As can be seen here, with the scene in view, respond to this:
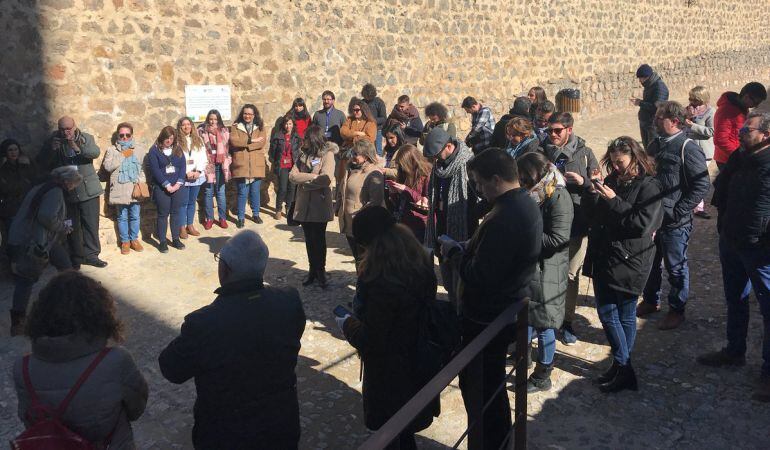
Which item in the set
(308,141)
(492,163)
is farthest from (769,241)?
(308,141)

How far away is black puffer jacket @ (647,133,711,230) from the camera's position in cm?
475

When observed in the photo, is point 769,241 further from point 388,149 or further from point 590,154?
point 388,149

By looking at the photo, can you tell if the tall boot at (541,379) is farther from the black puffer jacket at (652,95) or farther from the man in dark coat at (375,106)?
the man in dark coat at (375,106)

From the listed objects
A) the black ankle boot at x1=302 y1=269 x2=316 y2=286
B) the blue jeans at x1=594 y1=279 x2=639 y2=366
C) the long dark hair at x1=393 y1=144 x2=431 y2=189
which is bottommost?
the black ankle boot at x1=302 y1=269 x2=316 y2=286

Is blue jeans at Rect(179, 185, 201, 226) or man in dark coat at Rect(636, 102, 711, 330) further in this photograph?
blue jeans at Rect(179, 185, 201, 226)

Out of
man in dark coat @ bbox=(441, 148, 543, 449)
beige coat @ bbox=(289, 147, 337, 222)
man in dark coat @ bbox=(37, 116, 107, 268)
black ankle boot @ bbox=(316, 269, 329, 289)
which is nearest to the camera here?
man in dark coat @ bbox=(441, 148, 543, 449)

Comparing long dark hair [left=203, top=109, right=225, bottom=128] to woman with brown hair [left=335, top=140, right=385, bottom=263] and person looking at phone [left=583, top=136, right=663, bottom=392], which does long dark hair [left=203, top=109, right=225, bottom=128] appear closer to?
woman with brown hair [left=335, top=140, right=385, bottom=263]

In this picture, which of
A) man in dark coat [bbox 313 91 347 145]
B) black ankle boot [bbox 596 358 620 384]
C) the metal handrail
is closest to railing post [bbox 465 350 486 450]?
the metal handrail

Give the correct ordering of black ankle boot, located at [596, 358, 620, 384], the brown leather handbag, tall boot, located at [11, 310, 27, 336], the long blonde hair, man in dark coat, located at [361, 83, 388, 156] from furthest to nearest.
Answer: man in dark coat, located at [361, 83, 388, 156]
the long blonde hair
the brown leather handbag
tall boot, located at [11, 310, 27, 336]
black ankle boot, located at [596, 358, 620, 384]

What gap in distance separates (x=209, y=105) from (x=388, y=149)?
8.39 ft

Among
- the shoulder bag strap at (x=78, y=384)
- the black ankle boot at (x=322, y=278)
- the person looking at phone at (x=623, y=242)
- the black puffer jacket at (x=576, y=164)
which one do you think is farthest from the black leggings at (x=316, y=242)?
the shoulder bag strap at (x=78, y=384)

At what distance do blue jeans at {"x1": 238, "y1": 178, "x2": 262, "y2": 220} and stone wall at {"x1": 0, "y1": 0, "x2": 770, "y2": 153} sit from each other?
1046 mm

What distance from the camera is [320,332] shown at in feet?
17.7

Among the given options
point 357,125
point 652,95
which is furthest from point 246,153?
point 652,95
